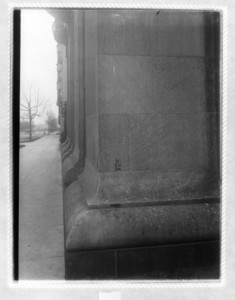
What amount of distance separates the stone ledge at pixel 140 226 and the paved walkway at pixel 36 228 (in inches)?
10.5

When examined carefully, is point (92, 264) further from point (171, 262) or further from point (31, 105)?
point (31, 105)

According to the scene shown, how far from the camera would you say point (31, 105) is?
2969 millimetres

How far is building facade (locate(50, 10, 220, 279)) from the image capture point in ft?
9.78

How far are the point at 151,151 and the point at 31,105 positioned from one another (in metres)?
1.66

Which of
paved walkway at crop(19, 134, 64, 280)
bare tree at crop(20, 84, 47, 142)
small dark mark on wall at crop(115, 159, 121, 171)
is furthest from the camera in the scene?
small dark mark on wall at crop(115, 159, 121, 171)

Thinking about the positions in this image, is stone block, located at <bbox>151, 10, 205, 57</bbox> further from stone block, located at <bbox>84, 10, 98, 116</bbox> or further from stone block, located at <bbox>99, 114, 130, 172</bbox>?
stone block, located at <bbox>99, 114, 130, 172</bbox>

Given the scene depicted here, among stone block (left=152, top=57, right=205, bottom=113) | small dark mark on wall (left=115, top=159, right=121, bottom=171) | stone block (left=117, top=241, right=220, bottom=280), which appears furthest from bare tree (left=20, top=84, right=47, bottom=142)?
stone block (left=117, top=241, right=220, bottom=280)

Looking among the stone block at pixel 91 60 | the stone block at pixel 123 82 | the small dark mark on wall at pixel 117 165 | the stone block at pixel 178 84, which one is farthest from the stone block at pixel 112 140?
the stone block at pixel 178 84

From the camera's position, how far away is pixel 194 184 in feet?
10.6

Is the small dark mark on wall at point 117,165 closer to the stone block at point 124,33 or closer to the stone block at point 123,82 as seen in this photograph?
the stone block at point 123,82

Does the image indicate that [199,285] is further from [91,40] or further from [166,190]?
[91,40]

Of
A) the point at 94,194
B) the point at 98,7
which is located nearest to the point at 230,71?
the point at 98,7

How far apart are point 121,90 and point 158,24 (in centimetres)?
97

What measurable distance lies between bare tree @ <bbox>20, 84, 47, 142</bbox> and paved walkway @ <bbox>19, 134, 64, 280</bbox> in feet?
1.17
